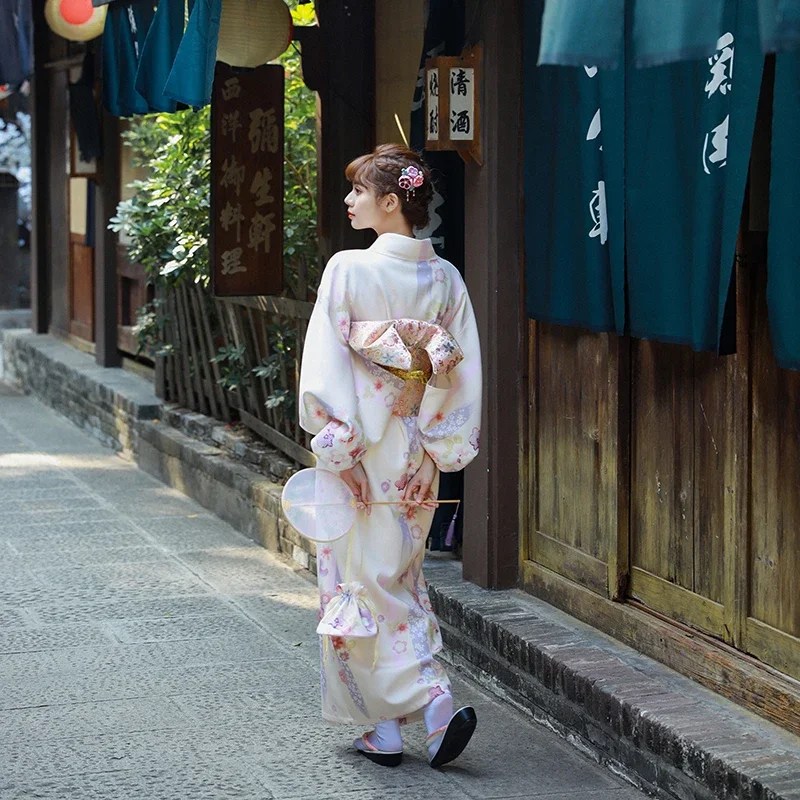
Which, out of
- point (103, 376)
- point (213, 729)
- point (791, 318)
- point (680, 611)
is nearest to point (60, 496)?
point (103, 376)

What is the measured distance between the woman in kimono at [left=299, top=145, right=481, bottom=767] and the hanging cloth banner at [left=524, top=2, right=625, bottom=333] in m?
0.66

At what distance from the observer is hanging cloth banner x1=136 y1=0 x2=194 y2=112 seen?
8133mm

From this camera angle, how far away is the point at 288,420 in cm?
891

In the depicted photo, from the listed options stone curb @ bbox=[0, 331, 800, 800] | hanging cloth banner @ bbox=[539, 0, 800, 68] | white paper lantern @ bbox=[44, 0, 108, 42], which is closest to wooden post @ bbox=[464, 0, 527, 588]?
stone curb @ bbox=[0, 331, 800, 800]

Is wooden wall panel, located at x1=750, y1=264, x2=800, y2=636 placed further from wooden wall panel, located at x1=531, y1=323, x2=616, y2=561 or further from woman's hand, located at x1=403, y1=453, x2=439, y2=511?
woman's hand, located at x1=403, y1=453, x2=439, y2=511

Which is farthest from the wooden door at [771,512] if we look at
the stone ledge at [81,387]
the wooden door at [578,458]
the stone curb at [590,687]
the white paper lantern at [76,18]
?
the white paper lantern at [76,18]

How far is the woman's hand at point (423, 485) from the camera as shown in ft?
16.8

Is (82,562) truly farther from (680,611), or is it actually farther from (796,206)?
(796,206)

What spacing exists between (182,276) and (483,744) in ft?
18.1

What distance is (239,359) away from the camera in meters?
9.70

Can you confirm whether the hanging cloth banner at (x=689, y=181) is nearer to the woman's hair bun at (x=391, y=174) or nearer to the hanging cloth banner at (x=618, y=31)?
the hanging cloth banner at (x=618, y=31)

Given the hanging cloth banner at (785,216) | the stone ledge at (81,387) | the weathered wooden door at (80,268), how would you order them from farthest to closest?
the weathered wooden door at (80,268), the stone ledge at (81,387), the hanging cloth banner at (785,216)

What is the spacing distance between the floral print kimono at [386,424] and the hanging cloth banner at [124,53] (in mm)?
4477

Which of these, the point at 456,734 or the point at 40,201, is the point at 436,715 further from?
the point at 40,201
